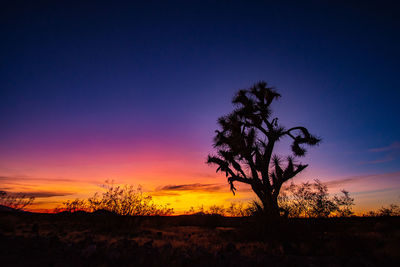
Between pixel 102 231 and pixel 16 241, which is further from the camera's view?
pixel 102 231

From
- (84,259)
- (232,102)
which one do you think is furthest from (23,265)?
(232,102)

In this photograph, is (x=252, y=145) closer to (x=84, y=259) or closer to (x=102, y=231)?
(x=102, y=231)

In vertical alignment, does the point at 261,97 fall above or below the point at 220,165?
above

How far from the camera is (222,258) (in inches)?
152

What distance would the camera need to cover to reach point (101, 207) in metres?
8.34

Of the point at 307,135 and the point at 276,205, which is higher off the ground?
the point at 307,135

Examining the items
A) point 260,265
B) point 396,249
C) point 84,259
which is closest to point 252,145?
point 396,249

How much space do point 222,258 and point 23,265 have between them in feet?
11.0

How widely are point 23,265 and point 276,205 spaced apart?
34.3 ft

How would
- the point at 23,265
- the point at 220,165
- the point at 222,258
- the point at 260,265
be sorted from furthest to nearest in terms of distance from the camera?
the point at 220,165, the point at 222,258, the point at 260,265, the point at 23,265

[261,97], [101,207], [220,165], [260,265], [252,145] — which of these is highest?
[261,97]

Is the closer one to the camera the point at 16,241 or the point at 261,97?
the point at 16,241

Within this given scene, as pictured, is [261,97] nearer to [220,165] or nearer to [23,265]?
[220,165]

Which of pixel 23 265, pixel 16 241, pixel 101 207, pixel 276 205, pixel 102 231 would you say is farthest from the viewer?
pixel 276 205
